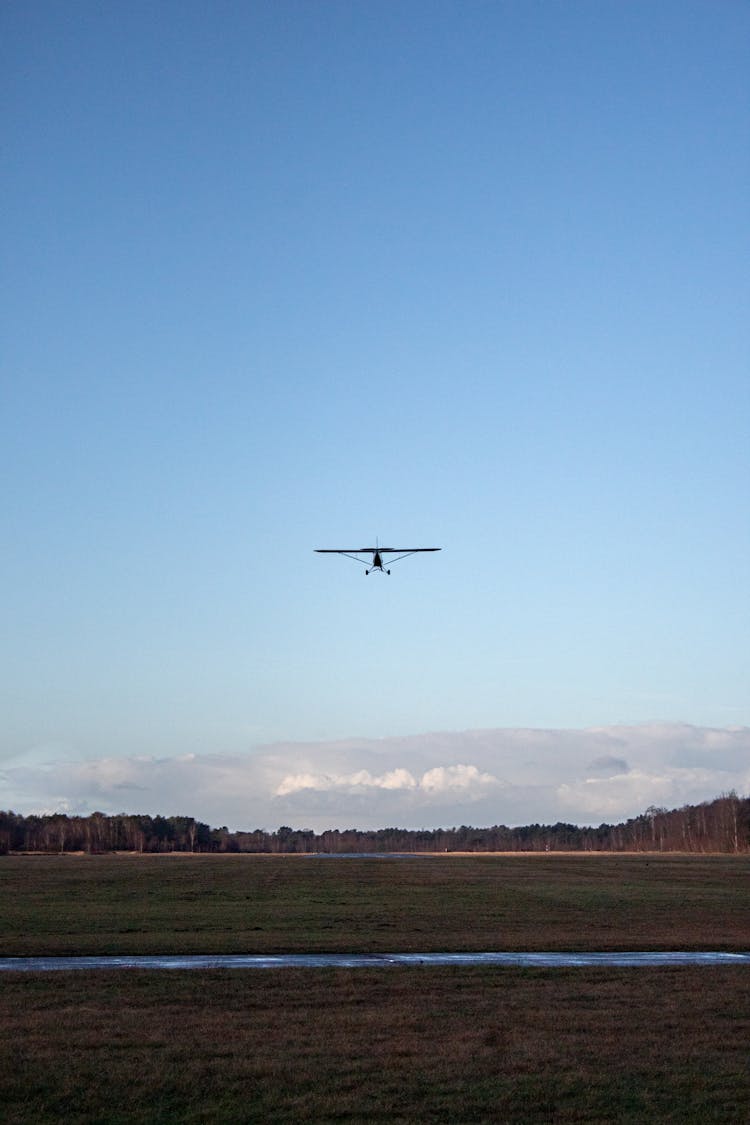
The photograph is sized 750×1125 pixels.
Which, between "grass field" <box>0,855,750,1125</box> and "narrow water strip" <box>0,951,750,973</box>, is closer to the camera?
"grass field" <box>0,855,750,1125</box>

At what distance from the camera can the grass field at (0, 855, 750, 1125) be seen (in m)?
14.6

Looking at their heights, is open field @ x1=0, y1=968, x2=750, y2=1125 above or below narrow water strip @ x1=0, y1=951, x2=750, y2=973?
above

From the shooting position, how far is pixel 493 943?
33000mm

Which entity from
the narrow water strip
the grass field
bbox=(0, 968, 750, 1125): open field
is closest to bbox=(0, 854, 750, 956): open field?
the grass field

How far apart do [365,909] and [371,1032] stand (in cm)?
2788

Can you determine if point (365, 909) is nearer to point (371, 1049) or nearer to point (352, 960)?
point (352, 960)

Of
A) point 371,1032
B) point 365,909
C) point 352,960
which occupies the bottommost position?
point 365,909

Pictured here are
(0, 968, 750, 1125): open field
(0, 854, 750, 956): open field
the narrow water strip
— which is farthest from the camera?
(0, 854, 750, 956): open field

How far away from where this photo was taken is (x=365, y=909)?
151 ft

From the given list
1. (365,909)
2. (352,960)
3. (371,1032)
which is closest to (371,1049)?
(371,1032)

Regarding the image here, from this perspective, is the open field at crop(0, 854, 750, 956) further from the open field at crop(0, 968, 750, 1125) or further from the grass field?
the open field at crop(0, 968, 750, 1125)

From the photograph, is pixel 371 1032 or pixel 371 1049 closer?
pixel 371 1049

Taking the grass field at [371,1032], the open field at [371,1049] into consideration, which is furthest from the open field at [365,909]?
the open field at [371,1049]

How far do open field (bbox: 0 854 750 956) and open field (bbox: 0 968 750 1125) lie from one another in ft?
27.4
